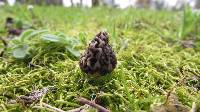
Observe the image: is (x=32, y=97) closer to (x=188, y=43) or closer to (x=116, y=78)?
(x=116, y=78)

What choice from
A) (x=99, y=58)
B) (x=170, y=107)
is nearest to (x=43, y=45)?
(x=99, y=58)

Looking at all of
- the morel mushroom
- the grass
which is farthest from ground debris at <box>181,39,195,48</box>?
the morel mushroom

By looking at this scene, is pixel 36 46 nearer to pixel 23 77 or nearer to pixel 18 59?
pixel 18 59

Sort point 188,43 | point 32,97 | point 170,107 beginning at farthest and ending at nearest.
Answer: point 188,43
point 32,97
point 170,107

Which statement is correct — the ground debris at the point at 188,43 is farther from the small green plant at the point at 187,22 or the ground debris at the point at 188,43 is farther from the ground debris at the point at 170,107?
the ground debris at the point at 170,107

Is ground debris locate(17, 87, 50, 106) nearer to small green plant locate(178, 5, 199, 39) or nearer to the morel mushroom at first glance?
the morel mushroom

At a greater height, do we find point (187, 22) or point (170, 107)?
point (187, 22)

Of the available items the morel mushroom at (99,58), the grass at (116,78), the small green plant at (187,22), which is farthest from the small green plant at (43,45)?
the small green plant at (187,22)

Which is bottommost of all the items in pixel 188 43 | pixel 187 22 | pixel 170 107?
pixel 170 107
